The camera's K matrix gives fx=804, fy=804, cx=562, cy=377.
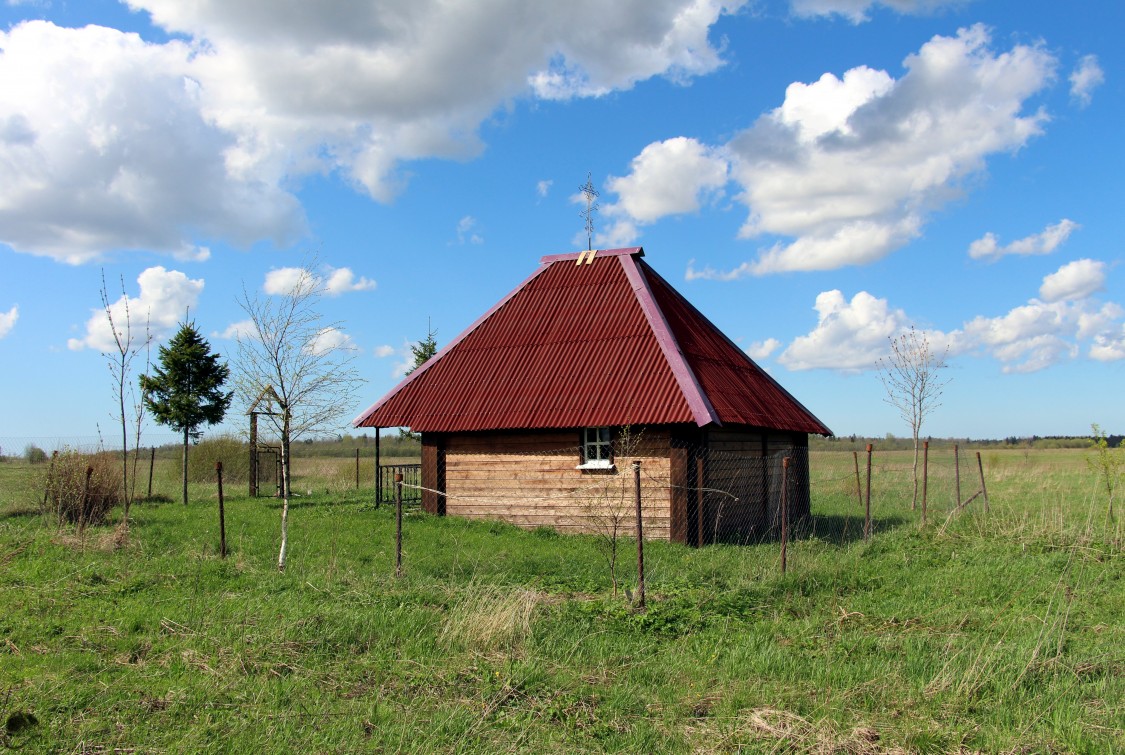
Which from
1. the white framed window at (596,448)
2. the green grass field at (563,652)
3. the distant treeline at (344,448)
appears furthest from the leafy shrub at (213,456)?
the green grass field at (563,652)

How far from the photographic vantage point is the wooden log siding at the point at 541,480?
1486cm

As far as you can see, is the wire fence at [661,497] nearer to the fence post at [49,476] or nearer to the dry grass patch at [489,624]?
the dry grass patch at [489,624]

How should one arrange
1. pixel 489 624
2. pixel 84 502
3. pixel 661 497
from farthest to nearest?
pixel 84 502, pixel 661 497, pixel 489 624

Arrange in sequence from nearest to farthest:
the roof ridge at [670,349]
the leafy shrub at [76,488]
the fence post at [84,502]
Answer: the fence post at [84,502], the roof ridge at [670,349], the leafy shrub at [76,488]

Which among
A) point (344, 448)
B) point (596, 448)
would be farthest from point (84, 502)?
point (344, 448)

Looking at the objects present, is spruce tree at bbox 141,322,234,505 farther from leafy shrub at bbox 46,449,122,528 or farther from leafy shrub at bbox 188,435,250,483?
leafy shrub at bbox 46,449,122,528

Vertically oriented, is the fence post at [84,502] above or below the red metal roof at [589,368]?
below

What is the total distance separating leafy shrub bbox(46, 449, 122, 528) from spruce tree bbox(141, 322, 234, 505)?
38.8 ft

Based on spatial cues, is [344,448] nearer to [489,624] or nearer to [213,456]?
[213,456]

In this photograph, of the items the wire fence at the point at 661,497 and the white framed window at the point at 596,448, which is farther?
the white framed window at the point at 596,448

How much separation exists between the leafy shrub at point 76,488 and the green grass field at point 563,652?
166 inches

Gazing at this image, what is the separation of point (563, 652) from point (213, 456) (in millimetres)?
30082

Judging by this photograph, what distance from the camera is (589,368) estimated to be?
54.7 feet

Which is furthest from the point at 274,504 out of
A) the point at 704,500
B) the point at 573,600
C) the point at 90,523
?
the point at 573,600
